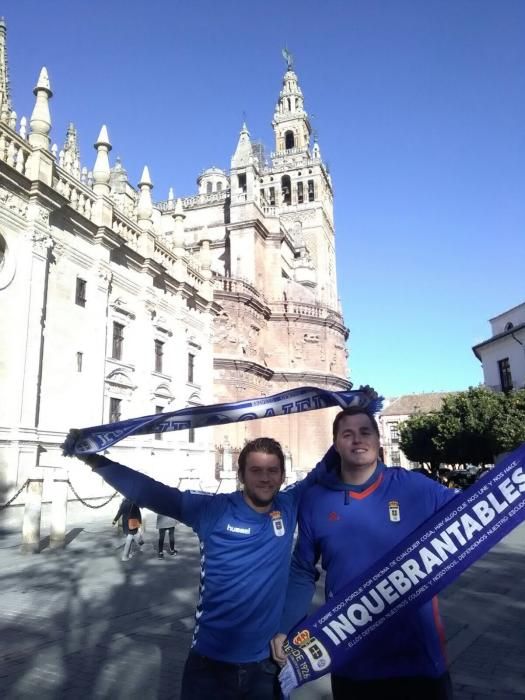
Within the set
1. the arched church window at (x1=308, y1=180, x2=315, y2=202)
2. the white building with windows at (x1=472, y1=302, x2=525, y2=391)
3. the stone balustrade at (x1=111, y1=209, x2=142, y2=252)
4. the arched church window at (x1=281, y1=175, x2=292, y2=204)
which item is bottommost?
the white building with windows at (x1=472, y1=302, x2=525, y2=391)

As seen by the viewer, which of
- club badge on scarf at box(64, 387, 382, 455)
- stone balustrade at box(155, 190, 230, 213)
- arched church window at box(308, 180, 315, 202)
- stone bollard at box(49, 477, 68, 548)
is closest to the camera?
club badge on scarf at box(64, 387, 382, 455)

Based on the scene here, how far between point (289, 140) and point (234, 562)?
2641 inches

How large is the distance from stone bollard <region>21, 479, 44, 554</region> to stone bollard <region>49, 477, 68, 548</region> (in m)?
0.54

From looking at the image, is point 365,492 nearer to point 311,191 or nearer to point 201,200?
point 201,200

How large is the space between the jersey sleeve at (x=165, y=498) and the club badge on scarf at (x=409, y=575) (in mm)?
821

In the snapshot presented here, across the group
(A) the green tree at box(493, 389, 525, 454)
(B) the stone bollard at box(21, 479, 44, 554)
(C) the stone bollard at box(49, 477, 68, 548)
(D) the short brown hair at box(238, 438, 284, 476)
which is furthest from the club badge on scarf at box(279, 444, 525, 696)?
(A) the green tree at box(493, 389, 525, 454)

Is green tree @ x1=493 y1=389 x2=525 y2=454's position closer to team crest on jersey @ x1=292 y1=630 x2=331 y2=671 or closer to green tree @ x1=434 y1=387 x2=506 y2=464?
green tree @ x1=434 y1=387 x2=506 y2=464

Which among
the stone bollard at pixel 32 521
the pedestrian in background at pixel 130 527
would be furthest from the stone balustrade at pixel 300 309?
the pedestrian in background at pixel 130 527

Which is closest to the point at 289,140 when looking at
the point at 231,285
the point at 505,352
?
the point at 231,285

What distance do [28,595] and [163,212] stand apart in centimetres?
4542

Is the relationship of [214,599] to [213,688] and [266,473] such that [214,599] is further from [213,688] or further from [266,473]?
[266,473]

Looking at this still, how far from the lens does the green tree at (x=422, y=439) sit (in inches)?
1467

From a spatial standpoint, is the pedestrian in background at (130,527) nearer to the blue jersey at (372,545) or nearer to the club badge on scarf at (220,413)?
the club badge on scarf at (220,413)

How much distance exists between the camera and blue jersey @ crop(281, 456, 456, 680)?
7.51ft
